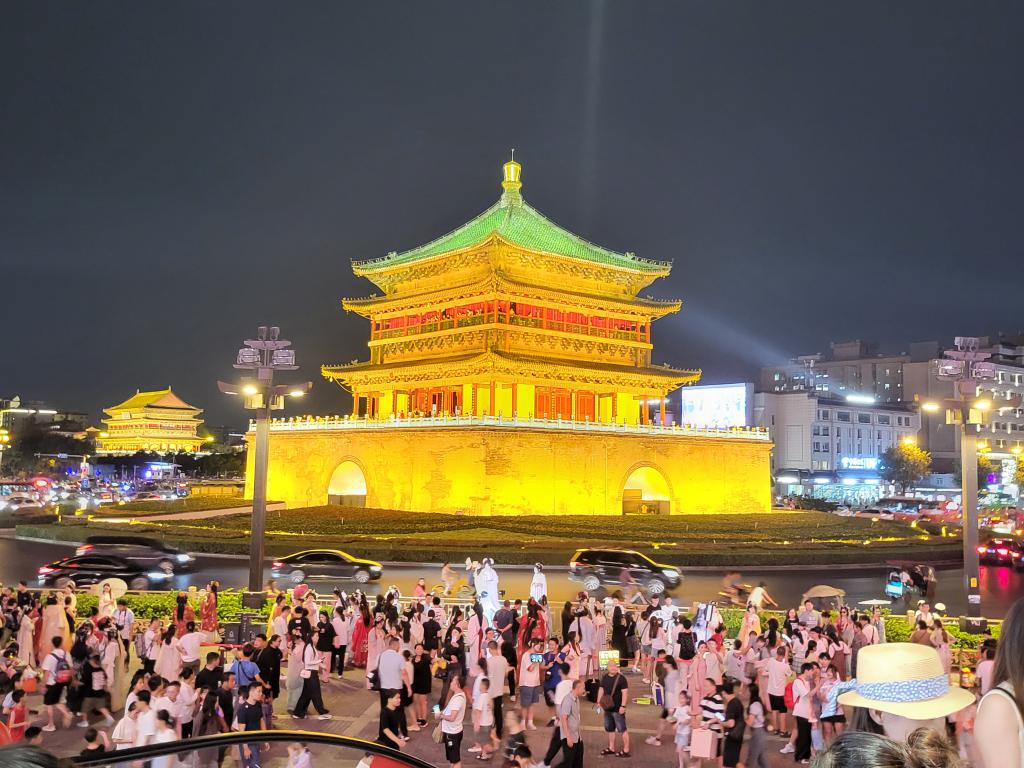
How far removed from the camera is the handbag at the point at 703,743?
393 inches

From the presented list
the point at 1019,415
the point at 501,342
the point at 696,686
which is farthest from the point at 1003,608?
the point at 1019,415

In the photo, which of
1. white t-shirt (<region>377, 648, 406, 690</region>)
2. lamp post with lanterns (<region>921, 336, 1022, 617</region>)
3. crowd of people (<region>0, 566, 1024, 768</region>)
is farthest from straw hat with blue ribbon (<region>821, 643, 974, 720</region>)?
lamp post with lanterns (<region>921, 336, 1022, 617</region>)

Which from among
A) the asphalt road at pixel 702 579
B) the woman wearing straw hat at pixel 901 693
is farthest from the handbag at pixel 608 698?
the asphalt road at pixel 702 579

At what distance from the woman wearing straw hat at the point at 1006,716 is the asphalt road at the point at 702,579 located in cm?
2125

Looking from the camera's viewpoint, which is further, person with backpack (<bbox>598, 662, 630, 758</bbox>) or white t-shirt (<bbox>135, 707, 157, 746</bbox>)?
person with backpack (<bbox>598, 662, 630, 758</bbox>)

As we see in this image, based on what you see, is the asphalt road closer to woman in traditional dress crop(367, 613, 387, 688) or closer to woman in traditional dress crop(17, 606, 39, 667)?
woman in traditional dress crop(367, 613, 387, 688)

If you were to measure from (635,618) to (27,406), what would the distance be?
637 ft

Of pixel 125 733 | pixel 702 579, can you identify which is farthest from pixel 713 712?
pixel 702 579

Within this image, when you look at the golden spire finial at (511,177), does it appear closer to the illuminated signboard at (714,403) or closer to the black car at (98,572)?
the illuminated signboard at (714,403)

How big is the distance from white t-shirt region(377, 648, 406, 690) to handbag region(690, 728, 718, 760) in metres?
4.11

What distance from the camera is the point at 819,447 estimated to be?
277ft

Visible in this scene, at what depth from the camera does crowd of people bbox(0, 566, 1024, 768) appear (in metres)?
9.91

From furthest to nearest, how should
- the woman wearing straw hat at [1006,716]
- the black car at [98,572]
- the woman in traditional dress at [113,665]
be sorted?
the black car at [98,572], the woman in traditional dress at [113,665], the woman wearing straw hat at [1006,716]

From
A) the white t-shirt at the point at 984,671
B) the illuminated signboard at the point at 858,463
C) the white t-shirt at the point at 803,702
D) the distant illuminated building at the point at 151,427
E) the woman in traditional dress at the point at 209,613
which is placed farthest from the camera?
the distant illuminated building at the point at 151,427
